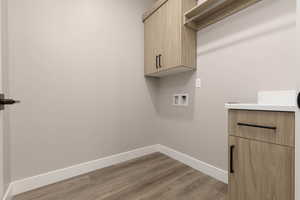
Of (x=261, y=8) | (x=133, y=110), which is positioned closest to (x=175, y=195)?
(x=133, y=110)

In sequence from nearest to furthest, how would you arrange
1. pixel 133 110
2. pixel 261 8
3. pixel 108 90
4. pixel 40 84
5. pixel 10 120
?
pixel 261 8 < pixel 10 120 < pixel 40 84 < pixel 108 90 < pixel 133 110

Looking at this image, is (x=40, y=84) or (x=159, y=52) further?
(x=159, y=52)

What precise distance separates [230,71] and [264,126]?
2.56ft

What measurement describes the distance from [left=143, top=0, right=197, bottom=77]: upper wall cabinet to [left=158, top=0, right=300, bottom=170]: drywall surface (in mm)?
169

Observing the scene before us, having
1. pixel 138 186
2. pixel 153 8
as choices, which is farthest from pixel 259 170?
pixel 153 8

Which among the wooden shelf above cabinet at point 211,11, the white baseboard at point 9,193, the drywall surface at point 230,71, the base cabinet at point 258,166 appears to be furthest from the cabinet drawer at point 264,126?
the white baseboard at point 9,193

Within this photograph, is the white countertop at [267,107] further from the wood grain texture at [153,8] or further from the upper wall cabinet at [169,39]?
the wood grain texture at [153,8]

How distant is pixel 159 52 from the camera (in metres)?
1.97

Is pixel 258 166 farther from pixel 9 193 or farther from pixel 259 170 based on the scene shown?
pixel 9 193

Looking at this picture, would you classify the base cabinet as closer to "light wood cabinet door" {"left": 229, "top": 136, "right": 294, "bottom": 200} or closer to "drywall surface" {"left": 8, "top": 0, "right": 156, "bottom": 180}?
"light wood cabinet door" {"left": 229, "top": 136, "right": 294, "bottom": 200}

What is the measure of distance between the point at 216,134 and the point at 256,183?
72 cm

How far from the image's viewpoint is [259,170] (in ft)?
2.82

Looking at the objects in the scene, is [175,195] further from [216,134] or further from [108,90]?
[108,90]

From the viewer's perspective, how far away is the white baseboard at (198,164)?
1.51 m
